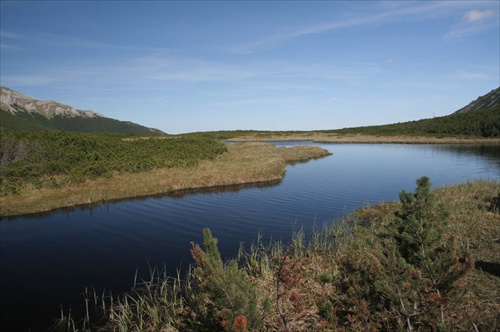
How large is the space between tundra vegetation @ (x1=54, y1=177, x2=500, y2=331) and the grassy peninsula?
17.0 metres

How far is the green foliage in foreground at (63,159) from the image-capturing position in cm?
2838

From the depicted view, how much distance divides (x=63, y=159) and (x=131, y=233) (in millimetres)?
19627

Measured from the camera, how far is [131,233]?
18953 mm

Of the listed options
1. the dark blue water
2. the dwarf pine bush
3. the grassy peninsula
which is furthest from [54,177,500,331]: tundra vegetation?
the grassy peninsula

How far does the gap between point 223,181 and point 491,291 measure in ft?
89.5

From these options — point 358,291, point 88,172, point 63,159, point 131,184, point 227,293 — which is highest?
point 63,159

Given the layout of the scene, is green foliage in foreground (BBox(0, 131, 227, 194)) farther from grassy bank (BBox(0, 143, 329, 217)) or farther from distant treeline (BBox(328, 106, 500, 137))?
distant treeline (BBox(328, 106, 500, 137))

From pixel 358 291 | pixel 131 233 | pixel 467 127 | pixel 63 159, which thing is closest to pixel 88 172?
pixel 63 159

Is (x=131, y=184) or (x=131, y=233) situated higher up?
(x=131, y=184)

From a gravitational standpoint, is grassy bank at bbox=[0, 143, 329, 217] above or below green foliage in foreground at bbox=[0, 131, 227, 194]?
below

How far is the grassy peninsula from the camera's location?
25547mm

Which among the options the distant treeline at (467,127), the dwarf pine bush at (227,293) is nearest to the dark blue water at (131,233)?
the dwarf pine bush at (227,293)

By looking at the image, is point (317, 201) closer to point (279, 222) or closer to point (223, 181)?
point (279, 222)

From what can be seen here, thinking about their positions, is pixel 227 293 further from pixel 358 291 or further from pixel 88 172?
pixel 88 172
